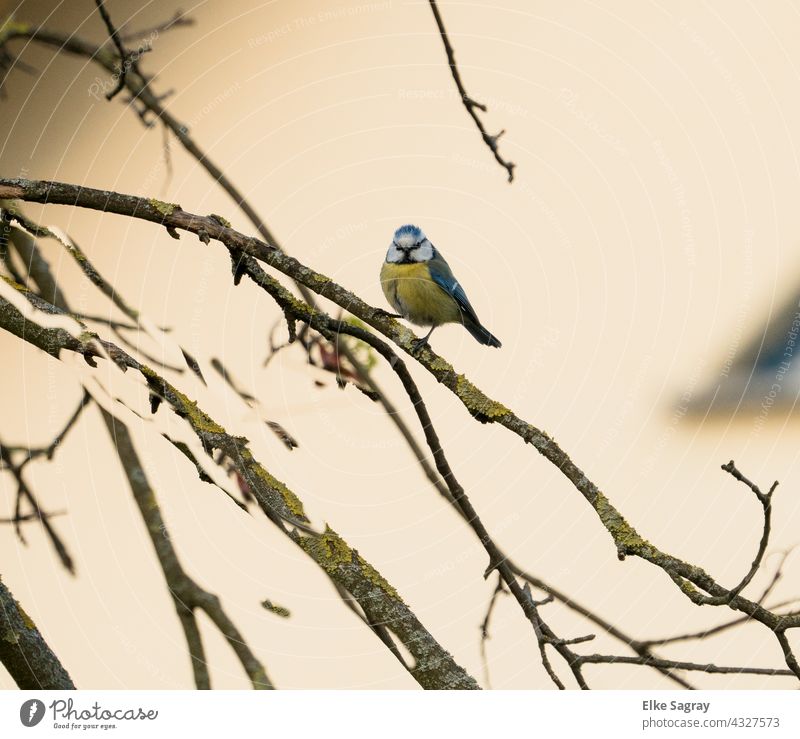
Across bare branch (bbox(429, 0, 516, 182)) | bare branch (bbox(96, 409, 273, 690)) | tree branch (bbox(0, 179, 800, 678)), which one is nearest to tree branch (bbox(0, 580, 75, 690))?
bare branch (bbox(96, 409, 273, 690))

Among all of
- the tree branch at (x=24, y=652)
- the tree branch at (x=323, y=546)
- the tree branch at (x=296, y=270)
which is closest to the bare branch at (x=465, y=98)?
the tree branch at (x=296, y=270)

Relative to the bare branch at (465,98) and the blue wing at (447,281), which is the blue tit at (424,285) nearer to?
the blue wing at (447,281)

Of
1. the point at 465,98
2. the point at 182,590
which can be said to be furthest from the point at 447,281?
the point at 182,590

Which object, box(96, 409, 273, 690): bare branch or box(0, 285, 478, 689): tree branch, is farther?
box(96, 409, 273, 690): bare branch

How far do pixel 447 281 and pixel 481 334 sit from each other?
0.10 metres

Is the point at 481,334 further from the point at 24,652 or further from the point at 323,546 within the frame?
the point at 24,652

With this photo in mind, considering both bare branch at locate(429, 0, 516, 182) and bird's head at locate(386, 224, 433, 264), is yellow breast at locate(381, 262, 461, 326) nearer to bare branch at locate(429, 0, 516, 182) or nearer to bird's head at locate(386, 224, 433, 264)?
bird's head at locate(386, 224, 433, 264)

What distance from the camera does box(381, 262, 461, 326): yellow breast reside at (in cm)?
132

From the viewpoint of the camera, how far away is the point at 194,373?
Answer: 102 centimetres

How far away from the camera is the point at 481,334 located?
130 centimetres

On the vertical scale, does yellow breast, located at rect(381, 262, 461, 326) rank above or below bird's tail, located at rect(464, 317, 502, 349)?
above

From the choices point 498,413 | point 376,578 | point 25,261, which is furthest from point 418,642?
point 25,261

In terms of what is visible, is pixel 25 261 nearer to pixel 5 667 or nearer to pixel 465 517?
pixel 5 667

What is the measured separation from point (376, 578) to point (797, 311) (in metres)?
0.72
